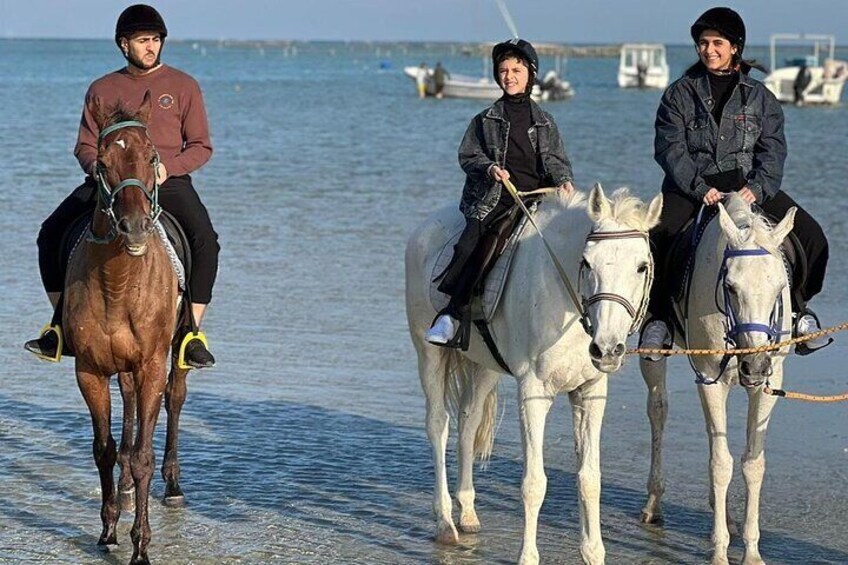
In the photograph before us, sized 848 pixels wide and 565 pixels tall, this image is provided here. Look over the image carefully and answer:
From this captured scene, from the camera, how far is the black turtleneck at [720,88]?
776 centimetres

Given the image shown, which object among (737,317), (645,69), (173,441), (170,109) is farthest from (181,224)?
(645,69)

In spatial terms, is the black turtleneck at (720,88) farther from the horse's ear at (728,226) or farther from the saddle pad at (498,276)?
the saddle pad at (498,276)

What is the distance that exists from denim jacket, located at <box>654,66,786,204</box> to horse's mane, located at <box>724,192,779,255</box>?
0.66 meters

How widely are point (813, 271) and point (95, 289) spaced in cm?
387

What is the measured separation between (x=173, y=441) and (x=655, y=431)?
290 cm

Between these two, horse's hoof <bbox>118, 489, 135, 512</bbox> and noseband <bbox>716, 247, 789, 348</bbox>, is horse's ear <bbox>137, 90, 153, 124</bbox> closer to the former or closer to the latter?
horse's hoof <bbox>118, 489, 135, 512</bbox>

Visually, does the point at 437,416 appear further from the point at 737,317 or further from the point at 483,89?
the point at 483,89

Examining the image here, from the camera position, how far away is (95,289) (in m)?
7.04

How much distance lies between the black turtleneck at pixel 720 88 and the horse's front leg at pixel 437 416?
2066 mm

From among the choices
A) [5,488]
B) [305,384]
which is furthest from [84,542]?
[305,384]

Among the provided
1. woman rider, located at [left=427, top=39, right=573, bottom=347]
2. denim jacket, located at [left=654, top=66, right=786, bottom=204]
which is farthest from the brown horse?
denim jacket, located at [left=654, top=66, right=786, bottom=204]

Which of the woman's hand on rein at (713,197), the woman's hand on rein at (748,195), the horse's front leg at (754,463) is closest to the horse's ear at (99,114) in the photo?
the woman's hand on rein at (713,197)

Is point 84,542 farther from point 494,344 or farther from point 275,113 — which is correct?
point 275,113

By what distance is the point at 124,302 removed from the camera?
702cm
